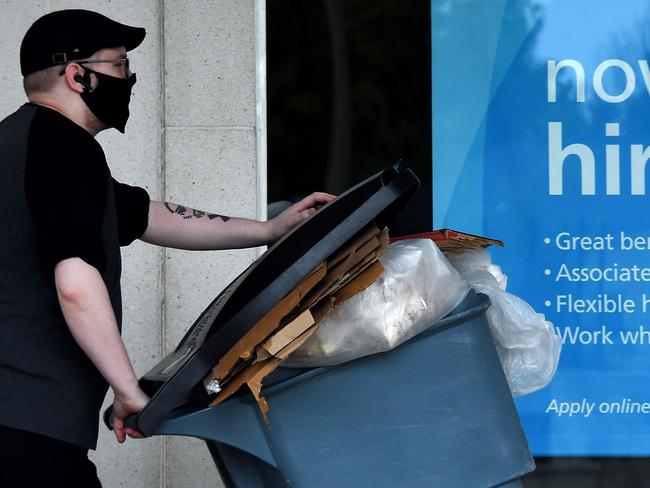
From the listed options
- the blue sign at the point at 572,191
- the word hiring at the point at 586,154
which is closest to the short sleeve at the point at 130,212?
the blue sign at the point at 572,191

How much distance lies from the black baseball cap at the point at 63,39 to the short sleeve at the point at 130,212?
44 centimetres

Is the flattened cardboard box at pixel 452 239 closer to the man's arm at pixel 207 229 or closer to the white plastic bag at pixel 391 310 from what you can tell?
the white plastic bag at pixel 391 310

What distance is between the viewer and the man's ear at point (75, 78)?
2.62 metres

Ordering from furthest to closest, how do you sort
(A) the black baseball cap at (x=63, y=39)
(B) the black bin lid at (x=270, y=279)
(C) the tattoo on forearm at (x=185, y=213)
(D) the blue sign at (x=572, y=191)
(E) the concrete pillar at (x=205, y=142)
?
(D) the blue sign at (x=572, y=191) < (E) the concrete pillar at (x=205, y=142) < (C) the tattoo on forearm at (x=185, y=213) < (A) the black baseball cap at (x=63, y=39) < (B) the black bin lid at (x=270, y=279)

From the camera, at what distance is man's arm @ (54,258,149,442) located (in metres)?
2.38

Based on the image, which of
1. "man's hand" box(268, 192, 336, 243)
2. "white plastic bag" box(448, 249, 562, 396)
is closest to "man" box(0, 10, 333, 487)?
"man's hand" box(268, 192, 336, 243)

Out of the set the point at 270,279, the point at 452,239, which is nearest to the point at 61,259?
the point at 270,279

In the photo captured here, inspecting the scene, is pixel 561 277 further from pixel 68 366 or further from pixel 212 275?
pixel 68 366

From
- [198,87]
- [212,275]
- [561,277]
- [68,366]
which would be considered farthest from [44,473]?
[561,277]

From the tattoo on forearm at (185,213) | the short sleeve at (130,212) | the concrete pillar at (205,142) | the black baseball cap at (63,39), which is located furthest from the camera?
the concrete pillar at (205,142)

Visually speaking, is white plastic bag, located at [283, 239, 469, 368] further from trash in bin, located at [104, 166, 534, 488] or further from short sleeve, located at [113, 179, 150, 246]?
short sleeve, located at [113, 179, 150, 246]

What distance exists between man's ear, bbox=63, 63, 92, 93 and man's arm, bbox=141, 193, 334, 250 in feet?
1.72

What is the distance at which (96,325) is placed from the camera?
2.39 m

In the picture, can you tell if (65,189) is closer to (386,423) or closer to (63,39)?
(63,39)
